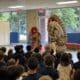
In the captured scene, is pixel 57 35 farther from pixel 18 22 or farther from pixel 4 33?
pixel 18 22

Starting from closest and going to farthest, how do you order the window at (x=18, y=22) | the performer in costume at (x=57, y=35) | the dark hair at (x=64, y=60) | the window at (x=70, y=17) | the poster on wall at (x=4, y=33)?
the dark hair at (x=64, y=60), the performer in costume at (x=57, y=35), the poster on wall at (x=4, y=33), the window at (x=70, y=17), the window at (x=18, y=22)

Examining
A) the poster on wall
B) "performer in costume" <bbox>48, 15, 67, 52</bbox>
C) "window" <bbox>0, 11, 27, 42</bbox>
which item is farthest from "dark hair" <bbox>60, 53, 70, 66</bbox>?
"window" <bbox>0, 11, 27, 42</bbox>

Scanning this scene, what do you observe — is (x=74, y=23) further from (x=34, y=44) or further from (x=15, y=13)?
(x=34, y=44)

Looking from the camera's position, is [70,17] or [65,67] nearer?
[65,67]

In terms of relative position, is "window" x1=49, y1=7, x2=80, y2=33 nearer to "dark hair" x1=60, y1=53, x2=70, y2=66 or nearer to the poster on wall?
the poster on wall

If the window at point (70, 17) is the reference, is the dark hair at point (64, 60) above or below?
below

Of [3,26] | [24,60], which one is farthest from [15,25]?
[24,60]

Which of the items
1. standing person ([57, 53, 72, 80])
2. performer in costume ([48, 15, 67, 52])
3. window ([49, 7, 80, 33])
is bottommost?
standing person ([57, 53, 72, 80])

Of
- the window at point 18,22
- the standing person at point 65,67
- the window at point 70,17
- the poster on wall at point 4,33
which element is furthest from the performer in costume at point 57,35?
the window at point 18,22

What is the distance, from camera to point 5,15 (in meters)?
20.3

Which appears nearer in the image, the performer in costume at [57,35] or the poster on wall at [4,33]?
the performer in costume at [57,35]

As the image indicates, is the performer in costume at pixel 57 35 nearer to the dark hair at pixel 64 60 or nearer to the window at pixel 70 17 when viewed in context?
the dark hair at pixel 64 60

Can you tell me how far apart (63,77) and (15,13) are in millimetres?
16371

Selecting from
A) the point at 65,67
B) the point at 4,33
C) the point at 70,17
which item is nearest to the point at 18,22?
the point at 4,33
